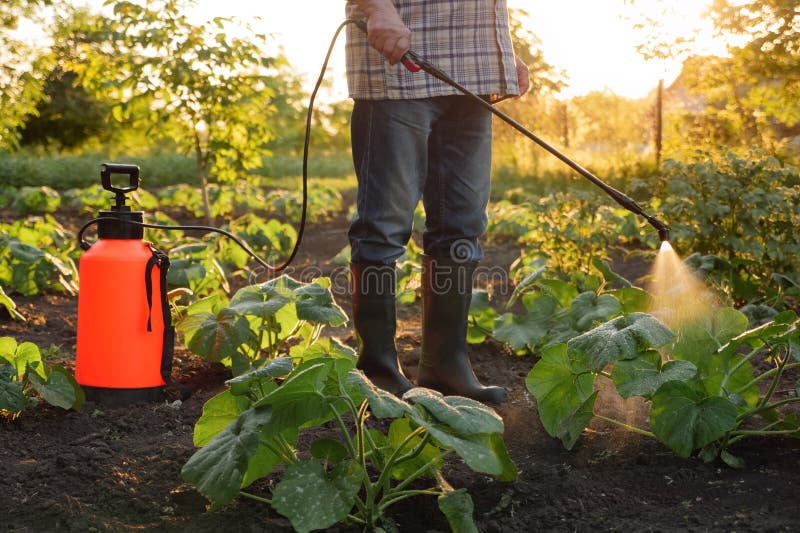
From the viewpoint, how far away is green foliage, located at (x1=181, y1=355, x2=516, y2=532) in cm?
159

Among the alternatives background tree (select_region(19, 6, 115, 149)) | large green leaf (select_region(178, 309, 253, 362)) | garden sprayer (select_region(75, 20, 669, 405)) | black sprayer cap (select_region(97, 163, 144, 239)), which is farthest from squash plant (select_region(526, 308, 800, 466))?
background tree (select_region(19, 6, 115, 149))

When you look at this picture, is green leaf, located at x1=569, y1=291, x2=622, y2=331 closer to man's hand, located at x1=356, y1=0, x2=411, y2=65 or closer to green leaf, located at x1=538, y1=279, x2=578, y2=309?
green leaf, located at x1=538, y1=279, x2=578, y2=309

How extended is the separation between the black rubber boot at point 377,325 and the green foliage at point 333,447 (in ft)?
2.79

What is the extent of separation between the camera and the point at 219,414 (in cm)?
190

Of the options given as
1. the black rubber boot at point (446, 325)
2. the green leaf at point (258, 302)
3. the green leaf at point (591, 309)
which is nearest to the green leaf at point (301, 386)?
the green leaf at point (258, 302)

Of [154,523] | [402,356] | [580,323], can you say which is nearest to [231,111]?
[402,356]

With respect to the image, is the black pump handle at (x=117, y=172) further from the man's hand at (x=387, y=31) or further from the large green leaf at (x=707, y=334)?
the large green leaf at (x=707, y=334)

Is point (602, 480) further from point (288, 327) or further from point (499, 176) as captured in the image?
point (499, 176)

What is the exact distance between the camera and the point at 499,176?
1225 centimetres

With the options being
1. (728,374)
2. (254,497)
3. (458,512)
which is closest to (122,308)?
(254,497)

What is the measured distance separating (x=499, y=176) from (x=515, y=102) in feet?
4.28

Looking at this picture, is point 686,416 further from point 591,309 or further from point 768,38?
point 768,38

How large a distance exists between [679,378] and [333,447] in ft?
2.66

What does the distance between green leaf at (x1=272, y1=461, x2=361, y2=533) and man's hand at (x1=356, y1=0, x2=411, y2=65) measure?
3.97 feet
